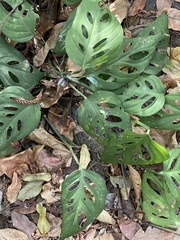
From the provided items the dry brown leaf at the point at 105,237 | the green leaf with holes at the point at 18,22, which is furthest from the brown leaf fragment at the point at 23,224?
the green leaf with holes at the point at 18,22

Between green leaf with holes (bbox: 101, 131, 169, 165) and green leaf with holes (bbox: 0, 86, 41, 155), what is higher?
green leaf with holes (bbox: 0, 86, 41, 155)

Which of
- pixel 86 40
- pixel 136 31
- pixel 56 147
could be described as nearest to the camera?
pixel 86 40

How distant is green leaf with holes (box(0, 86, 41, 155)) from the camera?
1.50 meters

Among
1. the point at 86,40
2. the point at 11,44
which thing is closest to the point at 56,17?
the point at 11,44

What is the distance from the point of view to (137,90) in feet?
5.43

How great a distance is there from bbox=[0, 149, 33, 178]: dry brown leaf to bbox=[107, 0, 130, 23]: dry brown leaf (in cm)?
76

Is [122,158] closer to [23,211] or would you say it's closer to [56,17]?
[23,211]

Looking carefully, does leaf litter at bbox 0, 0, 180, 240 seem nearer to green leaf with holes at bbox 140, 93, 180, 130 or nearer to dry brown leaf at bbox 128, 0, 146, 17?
dry brown leaf at bbox 128, 0, 146, 17

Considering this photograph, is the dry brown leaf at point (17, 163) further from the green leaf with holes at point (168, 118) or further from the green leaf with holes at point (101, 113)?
the green leaf with holes at point (168, 118)

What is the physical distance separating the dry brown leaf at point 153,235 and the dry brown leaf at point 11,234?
504 millimetres

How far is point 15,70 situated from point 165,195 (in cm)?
82

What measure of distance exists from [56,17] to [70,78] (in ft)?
1.13

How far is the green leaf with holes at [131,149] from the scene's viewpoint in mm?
1461

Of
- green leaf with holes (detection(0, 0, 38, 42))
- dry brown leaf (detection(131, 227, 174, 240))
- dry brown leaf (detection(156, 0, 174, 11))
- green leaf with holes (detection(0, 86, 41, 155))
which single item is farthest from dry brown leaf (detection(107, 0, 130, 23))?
dry brown leaf (detection(131, 227, 174, 240))
